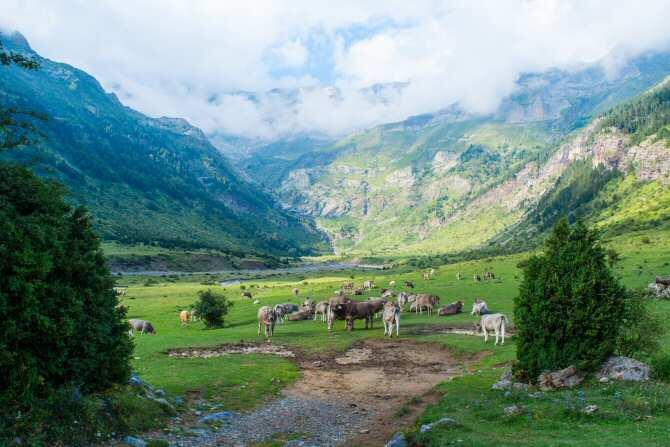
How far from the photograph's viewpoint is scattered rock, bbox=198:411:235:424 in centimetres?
2073

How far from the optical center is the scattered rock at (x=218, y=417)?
816 inches

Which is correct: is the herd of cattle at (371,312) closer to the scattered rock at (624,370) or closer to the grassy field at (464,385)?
the grassy field at (464,385)

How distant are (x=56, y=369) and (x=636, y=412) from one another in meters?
20.1

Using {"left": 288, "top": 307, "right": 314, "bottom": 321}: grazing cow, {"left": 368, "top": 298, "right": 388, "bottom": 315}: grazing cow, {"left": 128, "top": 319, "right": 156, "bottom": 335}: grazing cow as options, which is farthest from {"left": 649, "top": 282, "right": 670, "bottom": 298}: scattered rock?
{"left": 128, "top": 319, "right": 156, "bottom": 335}: grazing cow

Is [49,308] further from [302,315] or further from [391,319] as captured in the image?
[302,315]

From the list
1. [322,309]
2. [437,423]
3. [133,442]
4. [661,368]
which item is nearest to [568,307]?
[661,368]

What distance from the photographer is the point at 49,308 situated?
53.0ft

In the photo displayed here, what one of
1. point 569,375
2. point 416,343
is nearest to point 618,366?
point 569,375

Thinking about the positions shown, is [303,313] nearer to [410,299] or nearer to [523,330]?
[410,299]

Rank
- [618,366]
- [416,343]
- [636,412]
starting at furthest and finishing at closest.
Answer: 1. [416,343]
2. [618,366]
3. [636,412]

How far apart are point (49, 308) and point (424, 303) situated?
4677 cm

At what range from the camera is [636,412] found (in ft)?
49.5

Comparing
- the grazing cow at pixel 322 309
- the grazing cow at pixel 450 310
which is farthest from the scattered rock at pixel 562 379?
the grazing cow at pixel 322 309

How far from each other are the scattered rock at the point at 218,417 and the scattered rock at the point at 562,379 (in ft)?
47.6
